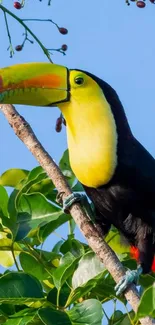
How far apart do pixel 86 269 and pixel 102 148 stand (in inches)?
31.8

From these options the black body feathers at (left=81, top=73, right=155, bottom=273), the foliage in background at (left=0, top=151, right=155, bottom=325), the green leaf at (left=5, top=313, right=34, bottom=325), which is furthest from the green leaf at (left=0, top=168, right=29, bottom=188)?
the green leaf at (left=5, top=313, right=34, bottom=325)

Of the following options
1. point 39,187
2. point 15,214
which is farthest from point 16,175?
point 15,214

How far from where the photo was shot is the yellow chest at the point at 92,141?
9.52 feet

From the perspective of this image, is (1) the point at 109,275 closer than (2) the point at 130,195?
Yes

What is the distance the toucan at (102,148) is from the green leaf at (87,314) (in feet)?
2.91

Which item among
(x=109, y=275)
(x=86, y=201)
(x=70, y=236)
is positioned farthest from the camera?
(x=86, y=201)

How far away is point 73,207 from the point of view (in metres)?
2.41

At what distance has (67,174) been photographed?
2.81 metres

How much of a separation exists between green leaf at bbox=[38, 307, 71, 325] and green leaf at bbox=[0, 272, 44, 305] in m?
0.10

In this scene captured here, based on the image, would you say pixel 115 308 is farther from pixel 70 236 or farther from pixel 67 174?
pixel 67 174

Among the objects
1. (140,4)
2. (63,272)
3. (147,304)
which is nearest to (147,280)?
(63,272)

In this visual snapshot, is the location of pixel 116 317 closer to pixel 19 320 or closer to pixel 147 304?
pixel 19 320

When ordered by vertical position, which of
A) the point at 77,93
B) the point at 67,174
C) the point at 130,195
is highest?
the point at 77,93

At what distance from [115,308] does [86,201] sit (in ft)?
2.43
